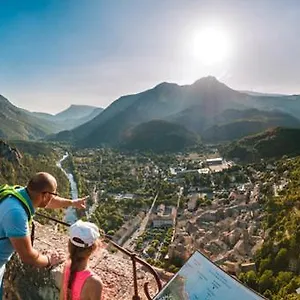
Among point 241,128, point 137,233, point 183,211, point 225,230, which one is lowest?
point 137,233

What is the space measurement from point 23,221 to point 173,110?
608 ft

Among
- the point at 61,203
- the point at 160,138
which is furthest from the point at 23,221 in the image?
the point at 160,138

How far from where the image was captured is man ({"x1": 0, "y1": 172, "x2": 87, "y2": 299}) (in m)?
2.04

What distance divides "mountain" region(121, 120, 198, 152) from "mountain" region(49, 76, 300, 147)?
44.5 ft

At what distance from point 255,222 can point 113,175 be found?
34.0 m

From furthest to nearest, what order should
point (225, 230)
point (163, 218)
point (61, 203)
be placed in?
point (163, 218), point (225, 230), point (61, 203)

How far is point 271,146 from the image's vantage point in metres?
57.3

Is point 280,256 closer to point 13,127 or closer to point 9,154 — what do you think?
point 9,154

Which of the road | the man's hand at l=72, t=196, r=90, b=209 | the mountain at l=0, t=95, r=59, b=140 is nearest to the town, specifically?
the road

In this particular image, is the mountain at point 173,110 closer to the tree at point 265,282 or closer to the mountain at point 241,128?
the mountain at point 241,128

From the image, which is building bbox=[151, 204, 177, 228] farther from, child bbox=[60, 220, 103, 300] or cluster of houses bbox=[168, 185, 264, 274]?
child bbox=[60, 220, 103, 300]

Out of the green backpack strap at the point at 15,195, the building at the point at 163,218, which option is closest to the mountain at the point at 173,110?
the building at the point at 163,218

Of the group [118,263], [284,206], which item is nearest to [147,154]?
[284,206]

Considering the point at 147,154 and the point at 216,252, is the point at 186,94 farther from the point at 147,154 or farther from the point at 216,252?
the point at 216,252
